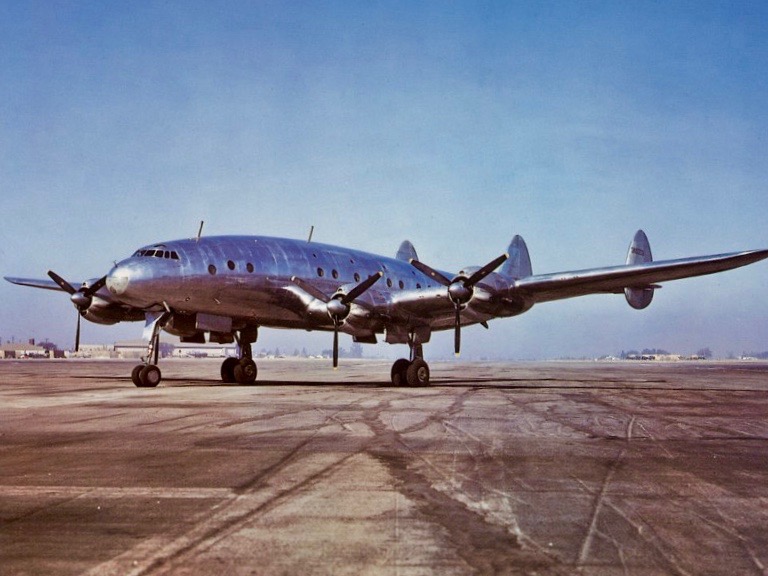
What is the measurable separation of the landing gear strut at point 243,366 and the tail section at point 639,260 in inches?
624

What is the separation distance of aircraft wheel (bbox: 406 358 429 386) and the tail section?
9.61 meters

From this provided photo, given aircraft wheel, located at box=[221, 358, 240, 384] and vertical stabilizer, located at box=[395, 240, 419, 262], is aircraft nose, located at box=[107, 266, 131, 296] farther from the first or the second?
vertical stabilizer, located at box=[395, 240, 419, 262]

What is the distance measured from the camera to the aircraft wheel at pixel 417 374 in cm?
2288

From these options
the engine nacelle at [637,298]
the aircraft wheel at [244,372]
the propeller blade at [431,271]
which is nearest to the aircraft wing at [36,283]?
the aircraft wheel at [244,372]

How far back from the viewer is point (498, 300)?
2177 cm

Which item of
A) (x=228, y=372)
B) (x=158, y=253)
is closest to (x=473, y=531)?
(x=158, y=253)

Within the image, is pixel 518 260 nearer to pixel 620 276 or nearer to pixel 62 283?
pixel 620 276

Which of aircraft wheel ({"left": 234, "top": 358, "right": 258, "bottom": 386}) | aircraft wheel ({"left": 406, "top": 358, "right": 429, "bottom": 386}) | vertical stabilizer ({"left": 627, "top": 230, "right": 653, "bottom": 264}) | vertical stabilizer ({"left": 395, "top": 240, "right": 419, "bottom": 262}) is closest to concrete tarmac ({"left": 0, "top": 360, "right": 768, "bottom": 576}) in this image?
aircraft wheel ({"left": 406, "top": 358, "right": 429, "bottom": 386})

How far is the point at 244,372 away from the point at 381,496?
67.9 ft

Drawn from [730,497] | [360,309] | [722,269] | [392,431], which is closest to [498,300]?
[360,309]

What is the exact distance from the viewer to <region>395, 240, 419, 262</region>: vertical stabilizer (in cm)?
3662

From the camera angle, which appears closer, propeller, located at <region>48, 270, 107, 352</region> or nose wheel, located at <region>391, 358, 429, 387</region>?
nose wheel, located at <region>391, 358, 429, 387</region>

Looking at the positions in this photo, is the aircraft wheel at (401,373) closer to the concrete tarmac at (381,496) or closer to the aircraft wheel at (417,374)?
the aircraft wheel at (417,374)

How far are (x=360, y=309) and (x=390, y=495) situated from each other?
56.1 ft
